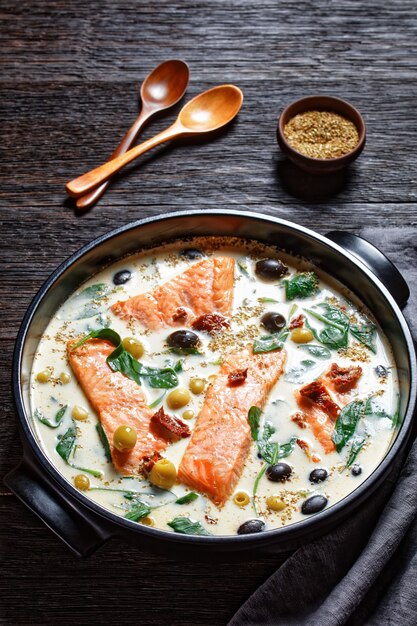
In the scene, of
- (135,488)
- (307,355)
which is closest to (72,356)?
(135,488)

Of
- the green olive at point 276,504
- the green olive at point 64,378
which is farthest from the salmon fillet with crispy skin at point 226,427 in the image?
the green olive at point 64,378

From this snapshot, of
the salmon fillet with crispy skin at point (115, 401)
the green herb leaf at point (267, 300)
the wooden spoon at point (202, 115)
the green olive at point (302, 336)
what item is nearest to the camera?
the salmon fillet with crispy skin at point (115, 401)

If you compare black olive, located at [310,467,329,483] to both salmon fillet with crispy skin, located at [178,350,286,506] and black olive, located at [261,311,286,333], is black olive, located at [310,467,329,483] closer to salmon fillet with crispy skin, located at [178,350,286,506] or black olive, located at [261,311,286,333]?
salmon fillet with crispy skin, located at [178,350,286,506]

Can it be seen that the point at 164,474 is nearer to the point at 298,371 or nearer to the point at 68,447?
the point at 68,447

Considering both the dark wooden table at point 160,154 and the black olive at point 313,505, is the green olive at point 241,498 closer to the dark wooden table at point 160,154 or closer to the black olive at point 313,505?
the black olive at point 313,505

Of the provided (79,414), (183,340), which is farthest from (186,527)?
Result: (183,340)

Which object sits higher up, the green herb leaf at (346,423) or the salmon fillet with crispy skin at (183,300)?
the salmon fillet with crispy skin at (183,300)

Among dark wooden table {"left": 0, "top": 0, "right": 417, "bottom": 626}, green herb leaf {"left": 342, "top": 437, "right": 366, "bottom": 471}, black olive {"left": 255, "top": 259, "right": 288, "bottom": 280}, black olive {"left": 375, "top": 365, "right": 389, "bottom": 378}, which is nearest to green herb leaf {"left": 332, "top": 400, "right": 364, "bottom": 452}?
green herb leaf {"left": 342, "top": 437, "right": 366, "bottom": 471}
